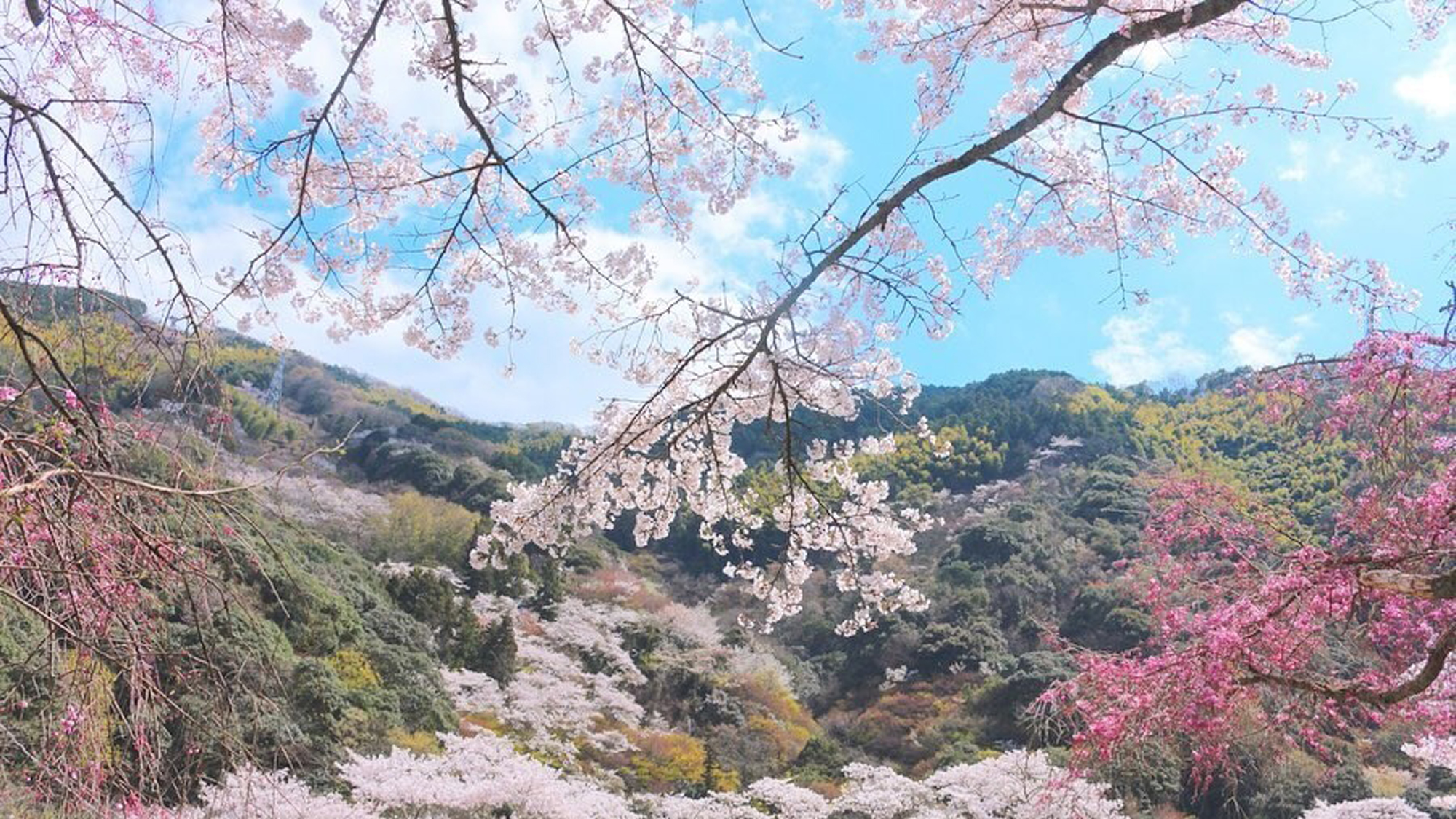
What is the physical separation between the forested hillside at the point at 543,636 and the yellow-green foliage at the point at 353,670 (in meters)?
0.05

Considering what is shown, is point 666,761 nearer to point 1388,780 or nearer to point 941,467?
point 1388,780

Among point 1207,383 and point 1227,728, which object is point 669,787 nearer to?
point 1227,728

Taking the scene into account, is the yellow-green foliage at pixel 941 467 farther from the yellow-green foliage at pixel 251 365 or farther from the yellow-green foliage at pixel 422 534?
the yellow-green foliage at pixel 251 365

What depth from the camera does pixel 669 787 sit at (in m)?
11.0

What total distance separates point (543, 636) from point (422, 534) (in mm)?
4135

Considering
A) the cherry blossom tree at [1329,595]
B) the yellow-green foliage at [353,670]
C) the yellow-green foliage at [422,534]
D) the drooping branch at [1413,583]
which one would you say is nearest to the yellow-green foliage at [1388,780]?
the cherry blossom tree at [1329,595]

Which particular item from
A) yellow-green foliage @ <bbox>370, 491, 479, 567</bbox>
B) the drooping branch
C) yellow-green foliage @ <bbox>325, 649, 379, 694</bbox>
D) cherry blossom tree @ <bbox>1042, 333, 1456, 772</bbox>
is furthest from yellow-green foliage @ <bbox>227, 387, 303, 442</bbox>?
the drooping branch

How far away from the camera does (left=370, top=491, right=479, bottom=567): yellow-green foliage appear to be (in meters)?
17.5

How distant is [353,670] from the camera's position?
10.4 metres

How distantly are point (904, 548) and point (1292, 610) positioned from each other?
169 cm

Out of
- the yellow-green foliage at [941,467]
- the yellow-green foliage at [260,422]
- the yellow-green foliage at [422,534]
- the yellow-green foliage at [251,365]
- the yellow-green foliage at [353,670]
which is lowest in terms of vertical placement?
the yellow-green foliage at [353,670]

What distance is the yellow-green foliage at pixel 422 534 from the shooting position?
17.5 metres

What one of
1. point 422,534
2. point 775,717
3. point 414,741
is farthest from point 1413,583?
point 422,534

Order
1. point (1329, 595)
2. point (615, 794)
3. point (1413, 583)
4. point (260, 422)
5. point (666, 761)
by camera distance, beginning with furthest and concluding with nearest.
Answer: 1. point (260, 422)
2. point (666, 761)
3. point (615, 794)
4. point (1329, 595)
5. point (1413, 583)
